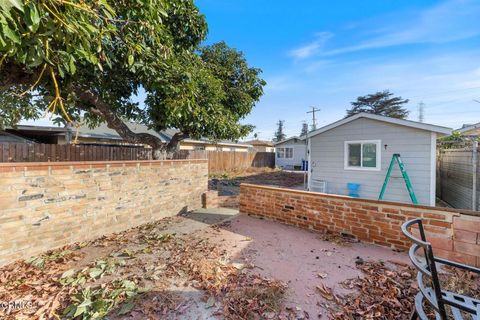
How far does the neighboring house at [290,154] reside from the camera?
2417 cm

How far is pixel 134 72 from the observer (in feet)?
12.4

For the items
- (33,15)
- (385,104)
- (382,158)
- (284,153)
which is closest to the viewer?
(33,15)

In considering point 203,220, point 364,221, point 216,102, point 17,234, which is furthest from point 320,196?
point 17,234

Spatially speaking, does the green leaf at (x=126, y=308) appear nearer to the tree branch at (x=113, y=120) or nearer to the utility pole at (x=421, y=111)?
the tree branch at (x=113, y=120)

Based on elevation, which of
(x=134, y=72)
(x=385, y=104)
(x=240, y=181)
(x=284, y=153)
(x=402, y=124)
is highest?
(x=385, y=104)

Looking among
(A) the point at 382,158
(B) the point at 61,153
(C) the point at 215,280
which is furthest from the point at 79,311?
(A) the point at 382,158

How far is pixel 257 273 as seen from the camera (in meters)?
3.09

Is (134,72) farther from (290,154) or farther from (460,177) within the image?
(290,154)

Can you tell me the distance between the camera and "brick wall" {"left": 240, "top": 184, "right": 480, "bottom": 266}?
3.19m

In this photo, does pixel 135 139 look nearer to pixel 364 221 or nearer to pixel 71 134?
pixel 364 221

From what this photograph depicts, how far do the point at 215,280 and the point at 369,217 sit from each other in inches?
113

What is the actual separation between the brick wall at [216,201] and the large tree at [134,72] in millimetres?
1810

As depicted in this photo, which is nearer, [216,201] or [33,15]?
[33,15]

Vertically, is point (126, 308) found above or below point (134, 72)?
below
